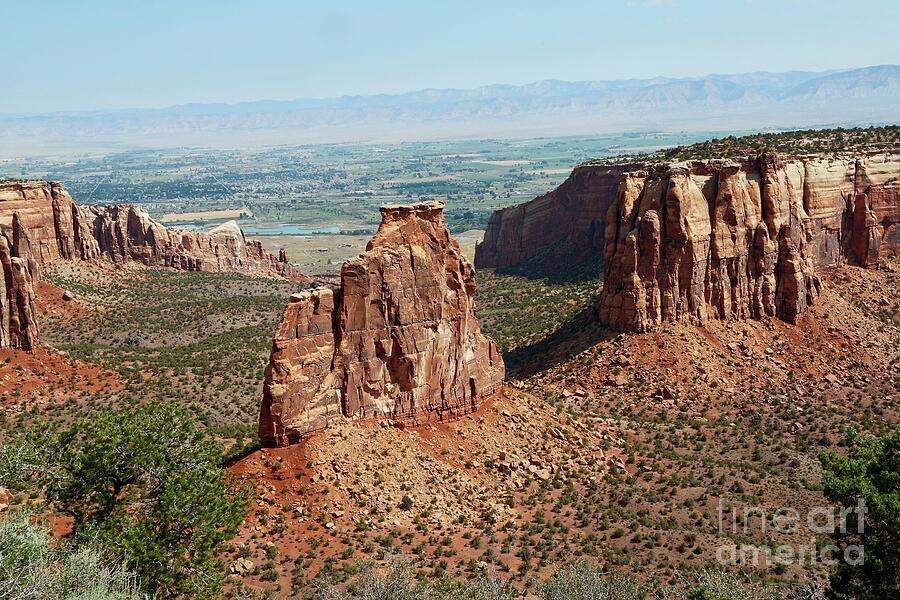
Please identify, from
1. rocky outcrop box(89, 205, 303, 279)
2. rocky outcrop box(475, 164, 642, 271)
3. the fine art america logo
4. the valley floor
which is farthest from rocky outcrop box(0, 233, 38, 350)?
rocky outcrop box(475, 164, 642, 271)

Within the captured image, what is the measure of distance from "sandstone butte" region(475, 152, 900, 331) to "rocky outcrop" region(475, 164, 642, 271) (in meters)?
22.2

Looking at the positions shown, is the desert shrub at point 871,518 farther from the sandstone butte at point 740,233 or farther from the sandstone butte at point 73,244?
the sandstone butte at point 73,244

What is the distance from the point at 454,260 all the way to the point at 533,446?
8802 millimetres

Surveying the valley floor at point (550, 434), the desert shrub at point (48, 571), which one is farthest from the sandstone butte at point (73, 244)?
the desert shrub at point (48, 571)

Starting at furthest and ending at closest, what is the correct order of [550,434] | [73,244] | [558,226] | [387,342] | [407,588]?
[558,226] < [73,244] < [550,434] < [387,342] < [407,588]

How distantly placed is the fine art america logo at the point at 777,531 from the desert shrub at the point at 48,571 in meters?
20.7

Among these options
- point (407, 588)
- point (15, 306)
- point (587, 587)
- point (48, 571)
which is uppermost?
point (15, 306)

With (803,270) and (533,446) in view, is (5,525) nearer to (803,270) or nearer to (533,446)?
(533,446)

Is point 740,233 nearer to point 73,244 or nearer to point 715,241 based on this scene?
point 715,241

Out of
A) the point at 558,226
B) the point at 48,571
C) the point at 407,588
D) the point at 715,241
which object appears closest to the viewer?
the point at 48,571

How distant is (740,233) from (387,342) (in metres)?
27.8

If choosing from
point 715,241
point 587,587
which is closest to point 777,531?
point 587,587

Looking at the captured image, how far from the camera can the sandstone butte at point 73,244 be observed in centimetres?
5325

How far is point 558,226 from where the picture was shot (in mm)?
97188
